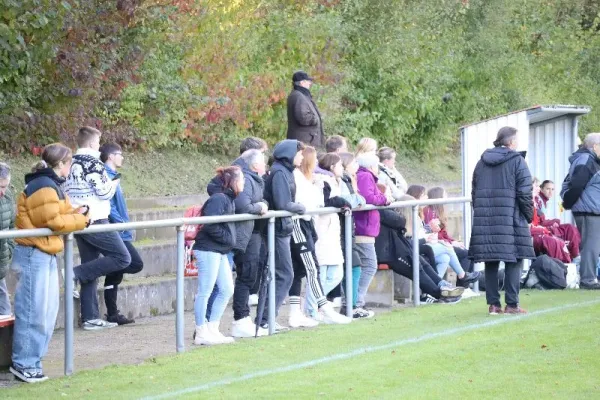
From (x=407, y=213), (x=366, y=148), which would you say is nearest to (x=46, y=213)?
(x=366, y=148)

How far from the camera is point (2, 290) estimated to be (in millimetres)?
13148

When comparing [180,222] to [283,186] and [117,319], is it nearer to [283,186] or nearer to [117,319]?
[283,186]

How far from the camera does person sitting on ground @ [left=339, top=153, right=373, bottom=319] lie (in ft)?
48.2

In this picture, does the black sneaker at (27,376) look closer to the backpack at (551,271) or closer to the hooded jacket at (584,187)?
the backpack at (551,271)

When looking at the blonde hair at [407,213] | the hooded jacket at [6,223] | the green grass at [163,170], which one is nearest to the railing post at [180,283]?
the hooded jacket at [6,223]

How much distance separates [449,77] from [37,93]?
1182cm

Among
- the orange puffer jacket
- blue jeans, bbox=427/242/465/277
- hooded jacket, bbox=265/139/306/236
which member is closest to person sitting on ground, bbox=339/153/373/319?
hooded jacket, bbox=265/139/306/236

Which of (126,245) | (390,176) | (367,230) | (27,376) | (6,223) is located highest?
(390,176)

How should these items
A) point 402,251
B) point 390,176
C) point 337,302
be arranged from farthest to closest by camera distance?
1. point 390,176
2. point 402,251
3. point 337,302

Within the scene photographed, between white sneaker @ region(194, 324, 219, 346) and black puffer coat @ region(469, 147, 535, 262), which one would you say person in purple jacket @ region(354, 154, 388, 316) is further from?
white sneaker @ region(194, 324, 219, 346)

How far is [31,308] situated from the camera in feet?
35.9

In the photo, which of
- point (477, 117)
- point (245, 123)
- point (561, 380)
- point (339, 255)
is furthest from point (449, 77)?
point (561, 380)

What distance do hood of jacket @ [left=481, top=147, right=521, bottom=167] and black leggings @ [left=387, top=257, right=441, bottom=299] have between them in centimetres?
190

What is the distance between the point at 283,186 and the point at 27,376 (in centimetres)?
373
